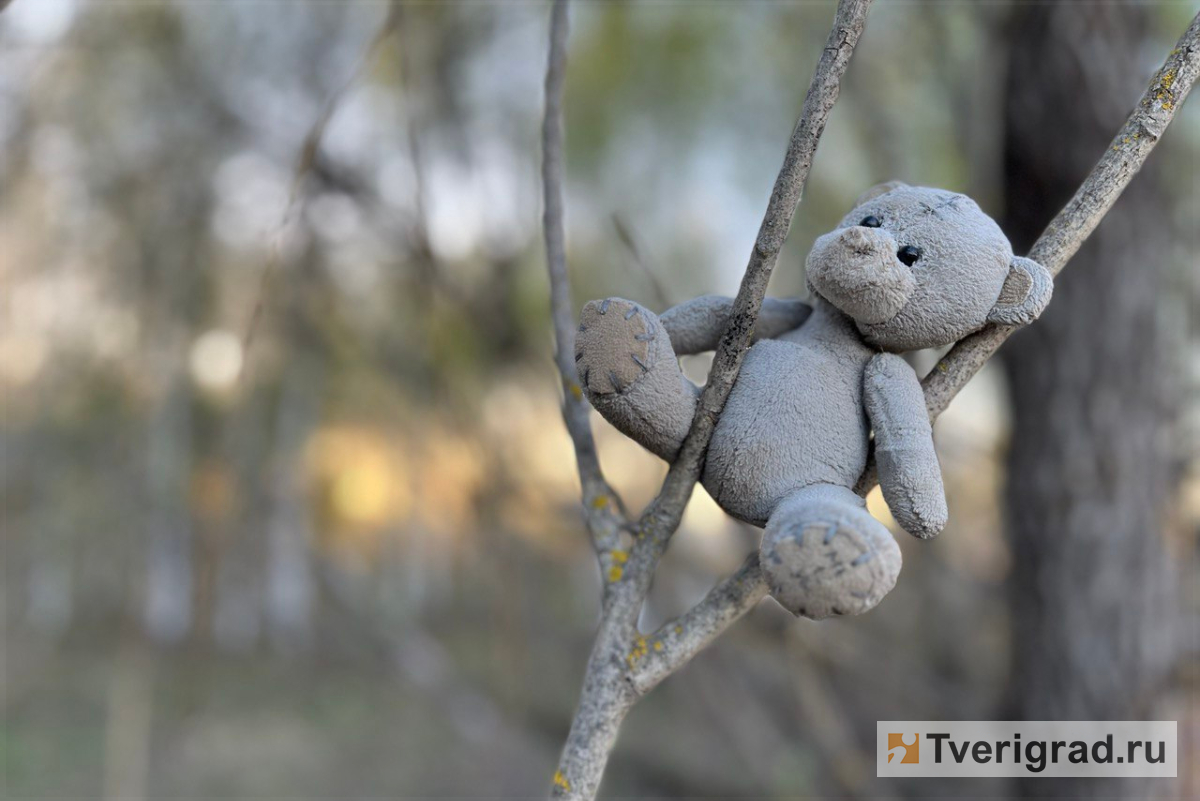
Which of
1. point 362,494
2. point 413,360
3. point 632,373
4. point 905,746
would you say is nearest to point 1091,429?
point 905,746

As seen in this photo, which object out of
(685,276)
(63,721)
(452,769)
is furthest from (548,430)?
(63,721)

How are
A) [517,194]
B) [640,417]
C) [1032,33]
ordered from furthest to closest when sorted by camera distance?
[517,194]
[1032,33]
[640,417]

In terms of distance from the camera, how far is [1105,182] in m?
0.41

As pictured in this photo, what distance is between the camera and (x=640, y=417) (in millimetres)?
391

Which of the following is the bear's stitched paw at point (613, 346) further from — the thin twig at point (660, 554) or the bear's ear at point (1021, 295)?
the bear's ear at point (1021, 295)

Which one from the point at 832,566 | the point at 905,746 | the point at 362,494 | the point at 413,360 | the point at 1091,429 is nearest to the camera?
the point at 832,566

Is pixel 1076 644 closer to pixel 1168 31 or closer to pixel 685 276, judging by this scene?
pixel 1168 31

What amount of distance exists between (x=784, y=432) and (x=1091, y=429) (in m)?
1.05

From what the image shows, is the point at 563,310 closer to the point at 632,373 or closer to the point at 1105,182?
the point at 632,373

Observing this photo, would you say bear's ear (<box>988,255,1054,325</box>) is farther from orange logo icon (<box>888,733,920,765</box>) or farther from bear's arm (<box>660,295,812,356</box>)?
orange logo icon (<box>888,733,920,765</box>)

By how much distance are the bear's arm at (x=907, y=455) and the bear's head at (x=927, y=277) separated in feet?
0.09

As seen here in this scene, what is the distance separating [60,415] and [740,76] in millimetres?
3805

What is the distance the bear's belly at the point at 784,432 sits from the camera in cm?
39

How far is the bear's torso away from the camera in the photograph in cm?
39
